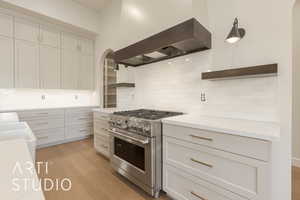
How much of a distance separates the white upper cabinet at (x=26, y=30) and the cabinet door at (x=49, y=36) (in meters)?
0.09

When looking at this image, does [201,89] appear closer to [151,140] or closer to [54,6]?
[151,140]

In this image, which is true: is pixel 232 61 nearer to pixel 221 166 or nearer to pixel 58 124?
pixel 221 166

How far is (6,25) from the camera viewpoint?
9.68 feet

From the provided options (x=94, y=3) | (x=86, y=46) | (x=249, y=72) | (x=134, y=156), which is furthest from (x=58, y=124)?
(x=249, y=72)

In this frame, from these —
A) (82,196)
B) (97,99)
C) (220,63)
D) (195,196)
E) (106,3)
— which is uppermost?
(106,3)

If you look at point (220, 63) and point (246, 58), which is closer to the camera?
point (246, 58)

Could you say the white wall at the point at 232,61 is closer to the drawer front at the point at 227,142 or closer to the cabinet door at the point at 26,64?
the drawer front at the point at 227,142

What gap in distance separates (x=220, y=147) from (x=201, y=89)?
2.89 feet

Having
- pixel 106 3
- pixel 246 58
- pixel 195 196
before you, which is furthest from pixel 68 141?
pixel 246 58

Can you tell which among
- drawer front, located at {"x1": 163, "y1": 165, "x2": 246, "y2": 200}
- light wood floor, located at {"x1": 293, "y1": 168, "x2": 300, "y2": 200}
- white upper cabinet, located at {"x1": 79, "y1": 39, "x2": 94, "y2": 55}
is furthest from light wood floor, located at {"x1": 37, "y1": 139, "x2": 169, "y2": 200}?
white upper cabinet, located at {"x1": 79, "y1": 39, "x2": 94, "y2": 55}

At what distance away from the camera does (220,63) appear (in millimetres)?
1759

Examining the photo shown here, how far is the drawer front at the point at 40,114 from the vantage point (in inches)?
117

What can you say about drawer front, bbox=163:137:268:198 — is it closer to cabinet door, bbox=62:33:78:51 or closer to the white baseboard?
the white baseboard

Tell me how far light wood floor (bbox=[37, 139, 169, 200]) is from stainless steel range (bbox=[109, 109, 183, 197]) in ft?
0.53
